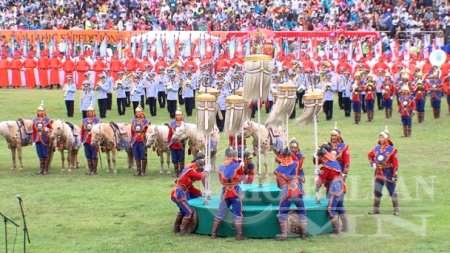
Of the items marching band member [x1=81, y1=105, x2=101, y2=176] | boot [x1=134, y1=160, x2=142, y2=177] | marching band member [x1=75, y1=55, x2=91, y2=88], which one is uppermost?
marching band member [x1=75, y1=55, x2=91, y2=88]

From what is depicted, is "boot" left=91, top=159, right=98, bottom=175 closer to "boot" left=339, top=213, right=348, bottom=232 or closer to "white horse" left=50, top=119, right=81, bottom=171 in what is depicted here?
"white horse" left=50, top=119, right=81, bottom=171

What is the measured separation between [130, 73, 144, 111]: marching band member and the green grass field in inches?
251

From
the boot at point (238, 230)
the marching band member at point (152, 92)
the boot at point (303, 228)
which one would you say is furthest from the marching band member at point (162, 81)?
the boot at point (303, 228)

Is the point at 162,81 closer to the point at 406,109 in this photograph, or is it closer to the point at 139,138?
the point at 406,109

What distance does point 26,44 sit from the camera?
44.8 meters

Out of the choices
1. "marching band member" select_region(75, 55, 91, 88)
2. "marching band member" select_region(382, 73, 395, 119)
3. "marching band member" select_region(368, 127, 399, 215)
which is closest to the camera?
"marching band member" select_region(368, 127, 399, 215)

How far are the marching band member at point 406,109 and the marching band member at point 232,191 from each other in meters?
13.6

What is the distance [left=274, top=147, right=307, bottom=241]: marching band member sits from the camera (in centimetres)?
1783

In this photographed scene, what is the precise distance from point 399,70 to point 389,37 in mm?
7051

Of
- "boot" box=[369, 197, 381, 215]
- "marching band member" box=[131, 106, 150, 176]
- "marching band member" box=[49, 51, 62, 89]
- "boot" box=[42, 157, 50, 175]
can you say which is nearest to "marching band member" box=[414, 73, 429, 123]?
"marching band member" box=[131, 106, 150, 176]

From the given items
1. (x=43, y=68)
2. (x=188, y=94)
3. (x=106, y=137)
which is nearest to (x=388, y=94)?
(x=188, y=94)

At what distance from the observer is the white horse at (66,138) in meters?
25.3

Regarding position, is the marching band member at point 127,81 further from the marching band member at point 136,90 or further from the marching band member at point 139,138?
the marching band member at point 139,138

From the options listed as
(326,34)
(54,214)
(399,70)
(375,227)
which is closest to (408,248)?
(375,227)
